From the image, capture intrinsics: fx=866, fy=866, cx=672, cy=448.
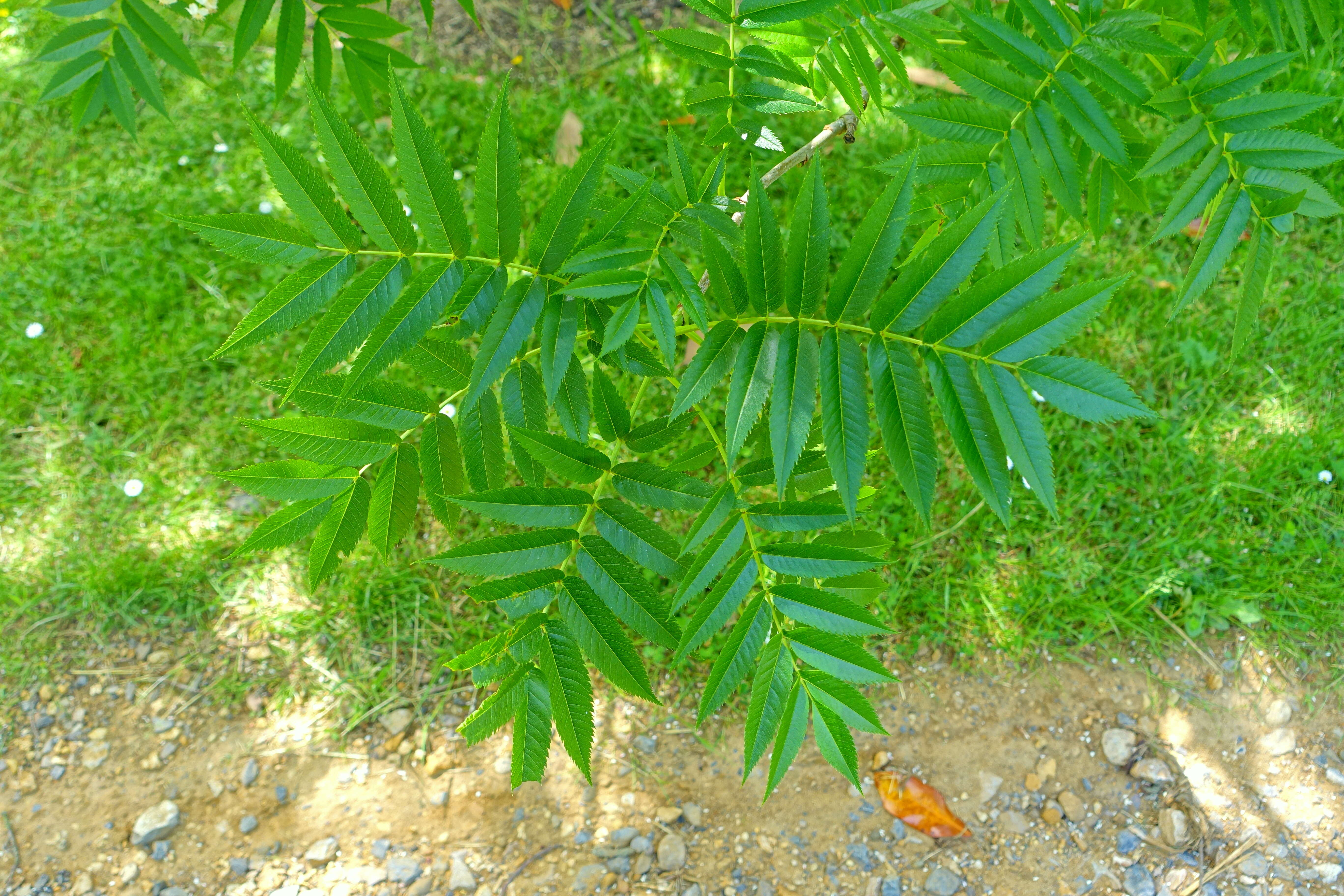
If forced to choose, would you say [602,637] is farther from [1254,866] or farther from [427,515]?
[1254,866]

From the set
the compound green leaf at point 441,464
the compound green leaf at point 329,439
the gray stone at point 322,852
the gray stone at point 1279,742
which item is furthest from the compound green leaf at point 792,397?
the gray stone at point 1279,742

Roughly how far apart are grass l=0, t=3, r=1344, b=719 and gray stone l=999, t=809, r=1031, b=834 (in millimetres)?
469

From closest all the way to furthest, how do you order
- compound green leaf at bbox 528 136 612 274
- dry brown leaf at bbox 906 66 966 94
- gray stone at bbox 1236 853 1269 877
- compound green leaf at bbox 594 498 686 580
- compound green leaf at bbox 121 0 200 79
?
compound green leaf at bbox 528 136 612 274, compound green leaf at bbox 594 498 686 580, compound green leaf at bbox 121 0 200 79, gray stone at bbox 1236 853 1269 877, dry brown leaf at bbox 906 66 966 94

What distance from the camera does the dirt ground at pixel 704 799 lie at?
2340mm

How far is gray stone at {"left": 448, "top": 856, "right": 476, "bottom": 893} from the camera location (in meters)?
2.36

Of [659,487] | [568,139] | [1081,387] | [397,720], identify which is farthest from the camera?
[568,139]

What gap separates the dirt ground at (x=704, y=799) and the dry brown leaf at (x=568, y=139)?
6.46 feet

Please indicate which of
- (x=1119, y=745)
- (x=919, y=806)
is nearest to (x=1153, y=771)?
(x=1119, y=745)

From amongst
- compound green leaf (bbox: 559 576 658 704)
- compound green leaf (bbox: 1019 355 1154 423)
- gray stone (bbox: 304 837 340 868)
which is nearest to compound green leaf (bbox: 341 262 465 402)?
compound green leaf (bbox: 559 576 658 704)

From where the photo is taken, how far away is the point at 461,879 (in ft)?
7.75

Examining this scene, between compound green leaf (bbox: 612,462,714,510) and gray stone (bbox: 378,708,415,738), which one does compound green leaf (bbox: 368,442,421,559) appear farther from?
gray stone (bbox: 378,708,415,738)

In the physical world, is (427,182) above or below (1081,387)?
above

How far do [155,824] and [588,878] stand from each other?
1251mm

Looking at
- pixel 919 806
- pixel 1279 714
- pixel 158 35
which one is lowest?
pixel 919 806
